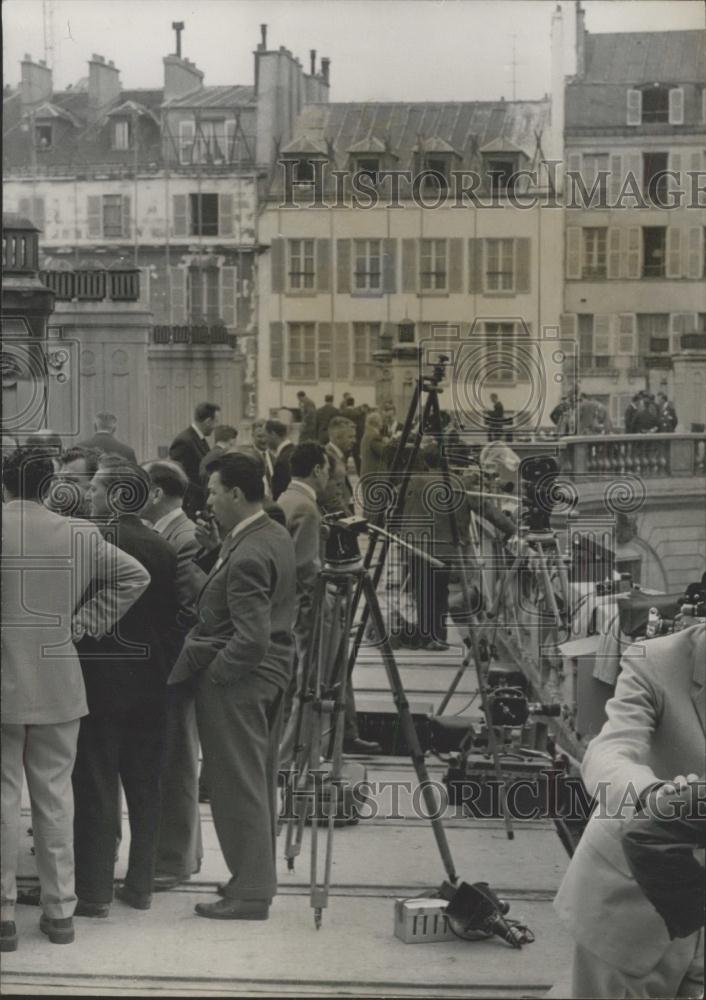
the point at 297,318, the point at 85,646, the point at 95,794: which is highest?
the point at 297,318

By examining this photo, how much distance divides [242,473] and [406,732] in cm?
88

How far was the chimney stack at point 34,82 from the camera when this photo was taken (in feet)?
16.0

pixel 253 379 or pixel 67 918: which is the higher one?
pixel 253 379

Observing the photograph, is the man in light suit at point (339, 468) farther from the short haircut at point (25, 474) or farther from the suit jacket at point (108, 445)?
Result: the short haircut at point (25, 474)

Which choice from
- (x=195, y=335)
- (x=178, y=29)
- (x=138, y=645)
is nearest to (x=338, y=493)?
(x=195, y=335)

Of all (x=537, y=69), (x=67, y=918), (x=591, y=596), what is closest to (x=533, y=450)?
(x=591, y=596)

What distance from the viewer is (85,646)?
15.6 feet

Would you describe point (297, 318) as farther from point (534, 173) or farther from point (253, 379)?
point (534, 173)

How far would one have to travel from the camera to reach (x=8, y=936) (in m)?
4.57

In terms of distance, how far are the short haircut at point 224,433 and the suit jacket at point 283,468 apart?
17 cm

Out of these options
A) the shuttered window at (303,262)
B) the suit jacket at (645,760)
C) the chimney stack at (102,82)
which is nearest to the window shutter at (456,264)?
the shuttered window at (303,262)

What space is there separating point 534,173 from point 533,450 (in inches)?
32.4

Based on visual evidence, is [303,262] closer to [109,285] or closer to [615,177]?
[109,285]

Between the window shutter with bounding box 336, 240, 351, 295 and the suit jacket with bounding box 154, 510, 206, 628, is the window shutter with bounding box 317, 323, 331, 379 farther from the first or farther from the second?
the suit jacket with bounding box 154, 510, 206, 628
